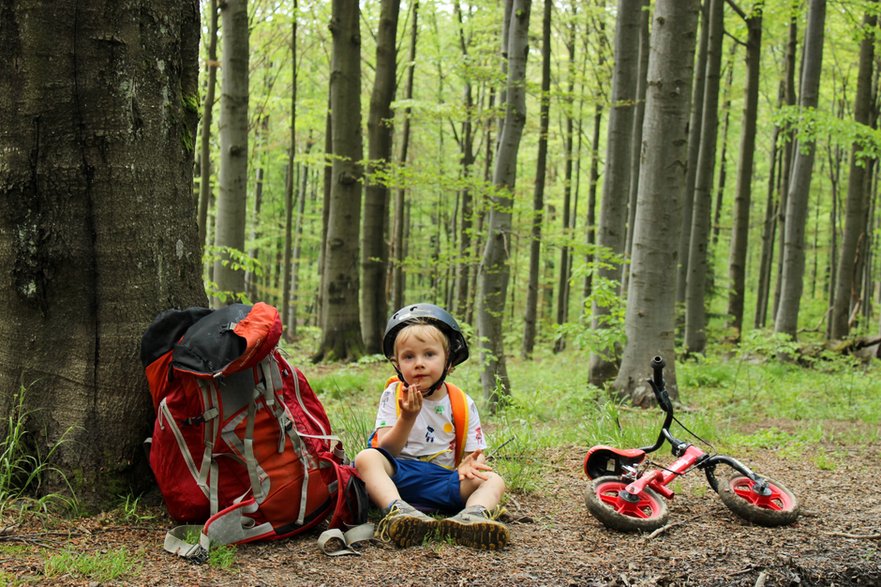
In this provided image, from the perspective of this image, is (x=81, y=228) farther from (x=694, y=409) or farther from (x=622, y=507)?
(x=694, y=409)

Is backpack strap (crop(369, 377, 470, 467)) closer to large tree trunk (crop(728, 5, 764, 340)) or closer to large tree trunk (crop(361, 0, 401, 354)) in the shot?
large tree trunk (crop(361, 0, 401, 354))

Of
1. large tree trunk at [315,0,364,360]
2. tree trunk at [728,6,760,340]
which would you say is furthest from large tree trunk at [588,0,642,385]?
tree trunk at [728,6,760,340]

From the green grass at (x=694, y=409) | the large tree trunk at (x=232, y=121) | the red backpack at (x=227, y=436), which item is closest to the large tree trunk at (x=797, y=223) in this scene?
the green grass at (x=694, y=409)

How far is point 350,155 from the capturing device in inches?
488

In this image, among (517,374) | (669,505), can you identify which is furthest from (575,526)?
(517,374)

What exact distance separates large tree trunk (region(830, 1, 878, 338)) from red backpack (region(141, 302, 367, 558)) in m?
13.6

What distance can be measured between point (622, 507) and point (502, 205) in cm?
519

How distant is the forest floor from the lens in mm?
2656

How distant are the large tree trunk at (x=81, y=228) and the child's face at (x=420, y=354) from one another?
4.22ft

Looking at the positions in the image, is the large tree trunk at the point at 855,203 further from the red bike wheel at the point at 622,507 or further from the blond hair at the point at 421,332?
the blond hair at the point at 421,332

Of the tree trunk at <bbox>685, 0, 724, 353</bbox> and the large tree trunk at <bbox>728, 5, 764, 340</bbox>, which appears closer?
the tree trunk at <bbox>685, 0, 724, 353</bbox>

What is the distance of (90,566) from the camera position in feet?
8.42

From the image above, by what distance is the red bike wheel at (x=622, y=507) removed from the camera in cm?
330

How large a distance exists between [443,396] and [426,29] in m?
20.3
